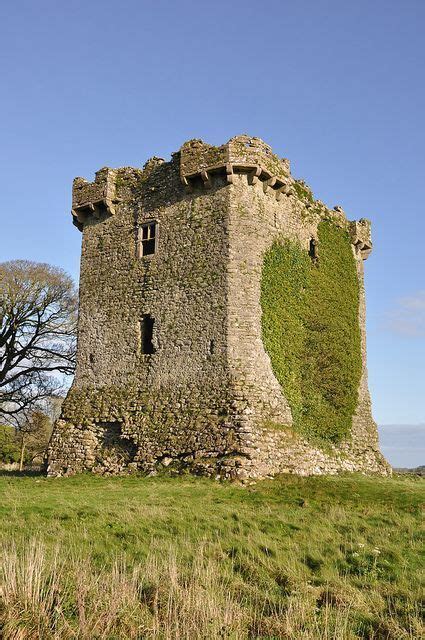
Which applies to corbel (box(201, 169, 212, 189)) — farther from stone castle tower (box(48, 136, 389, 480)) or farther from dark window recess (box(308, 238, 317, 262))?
dark window recess (box(308, 238, 317, 262))

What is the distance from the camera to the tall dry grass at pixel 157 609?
6289 millimetres

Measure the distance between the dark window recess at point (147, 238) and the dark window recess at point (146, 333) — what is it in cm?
239

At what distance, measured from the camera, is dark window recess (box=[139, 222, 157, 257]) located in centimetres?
2172

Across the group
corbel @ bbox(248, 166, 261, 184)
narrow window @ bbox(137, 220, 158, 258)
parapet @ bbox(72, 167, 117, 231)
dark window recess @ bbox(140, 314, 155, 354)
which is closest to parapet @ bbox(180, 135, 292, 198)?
corbel @ bbox(248, 166, 261, 184)

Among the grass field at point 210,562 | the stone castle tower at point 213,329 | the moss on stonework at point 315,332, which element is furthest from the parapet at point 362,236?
the grass field at point 210,562

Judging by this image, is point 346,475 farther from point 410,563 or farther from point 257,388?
point 410,563

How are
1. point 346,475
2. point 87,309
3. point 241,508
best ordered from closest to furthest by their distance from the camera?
point 241,508 < point 346,475 < point 87,309

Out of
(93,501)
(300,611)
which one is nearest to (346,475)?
(93,501)

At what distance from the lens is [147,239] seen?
21.8 metres

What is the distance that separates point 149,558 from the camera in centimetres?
899

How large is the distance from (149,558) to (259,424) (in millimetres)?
9335

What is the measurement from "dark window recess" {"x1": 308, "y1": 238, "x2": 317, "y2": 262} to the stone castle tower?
5cm

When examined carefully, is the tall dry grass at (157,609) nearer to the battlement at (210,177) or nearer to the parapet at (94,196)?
the battlement at (210,177)

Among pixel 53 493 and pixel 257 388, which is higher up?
pixel 257 388
